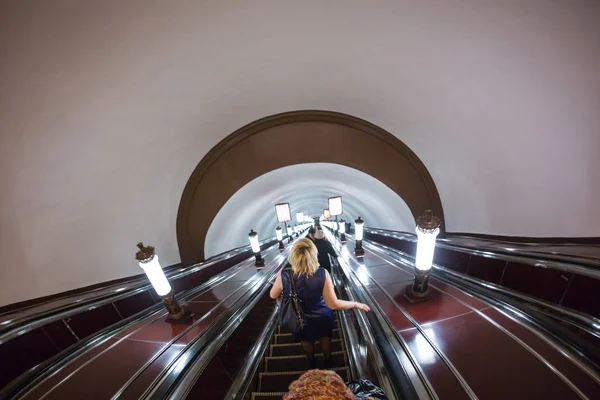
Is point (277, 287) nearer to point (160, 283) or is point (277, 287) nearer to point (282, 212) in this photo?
point (160, 283)

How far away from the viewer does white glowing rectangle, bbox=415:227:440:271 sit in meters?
2.80

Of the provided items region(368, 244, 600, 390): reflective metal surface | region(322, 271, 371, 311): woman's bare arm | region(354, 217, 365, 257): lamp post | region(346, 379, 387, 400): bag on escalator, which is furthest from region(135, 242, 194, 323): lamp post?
region(354, 217, 365, 257): lamp post

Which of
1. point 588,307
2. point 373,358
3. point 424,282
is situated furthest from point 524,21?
point 373,358

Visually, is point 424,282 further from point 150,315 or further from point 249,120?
point 249,120

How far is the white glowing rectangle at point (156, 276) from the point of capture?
3.05m

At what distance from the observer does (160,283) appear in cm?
314

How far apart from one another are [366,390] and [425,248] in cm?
193

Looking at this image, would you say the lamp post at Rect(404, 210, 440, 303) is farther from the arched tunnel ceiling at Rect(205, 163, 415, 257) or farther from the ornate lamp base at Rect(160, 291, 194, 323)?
the arched tunnel ceiling at Rect(205, 163, 415, 257)

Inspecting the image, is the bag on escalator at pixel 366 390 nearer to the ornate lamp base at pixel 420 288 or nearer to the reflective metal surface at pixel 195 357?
the reflective metal surface at pixel 195 357

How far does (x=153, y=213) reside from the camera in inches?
208

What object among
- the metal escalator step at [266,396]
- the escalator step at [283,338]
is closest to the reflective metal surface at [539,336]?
the metal escalator step at [266,396]

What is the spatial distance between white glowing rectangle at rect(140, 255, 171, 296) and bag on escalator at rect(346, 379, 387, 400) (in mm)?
2664

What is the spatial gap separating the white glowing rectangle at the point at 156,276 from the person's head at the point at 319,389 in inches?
107

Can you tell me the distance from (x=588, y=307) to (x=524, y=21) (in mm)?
2693
